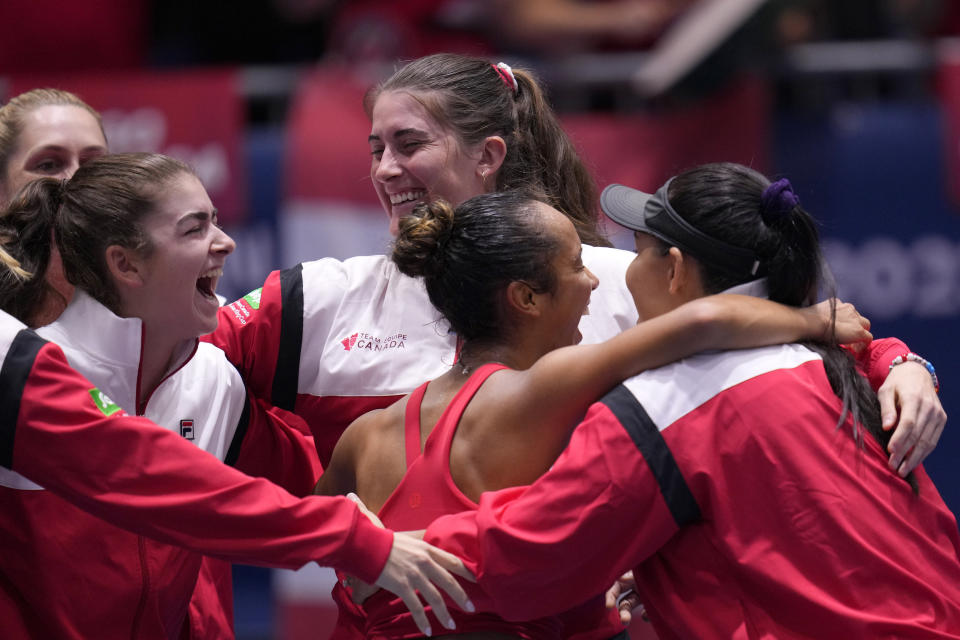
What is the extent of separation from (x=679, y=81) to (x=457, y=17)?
3.65 ft

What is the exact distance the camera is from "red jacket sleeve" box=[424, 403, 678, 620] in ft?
6.83

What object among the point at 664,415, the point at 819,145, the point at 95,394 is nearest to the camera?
the point at 664,415

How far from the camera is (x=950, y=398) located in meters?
4.96

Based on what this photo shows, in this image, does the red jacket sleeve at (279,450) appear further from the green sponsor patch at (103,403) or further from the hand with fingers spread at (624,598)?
the hand with fingers spread at (624,598)

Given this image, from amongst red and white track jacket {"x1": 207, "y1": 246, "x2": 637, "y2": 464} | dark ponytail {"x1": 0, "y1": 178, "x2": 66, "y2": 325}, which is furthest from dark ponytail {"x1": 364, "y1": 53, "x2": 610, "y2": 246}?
dark ponytail {"x1": 0, "y1": 178, "x2": 66, "y2": 325}

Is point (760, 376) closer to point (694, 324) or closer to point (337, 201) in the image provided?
point (694, 324)

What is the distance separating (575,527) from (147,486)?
0.70 metres

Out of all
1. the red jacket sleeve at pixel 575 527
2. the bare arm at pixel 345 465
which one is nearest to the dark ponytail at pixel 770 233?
the red jacket sleeve at pixel 575 527

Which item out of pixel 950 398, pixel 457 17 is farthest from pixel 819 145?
pixel 457 17

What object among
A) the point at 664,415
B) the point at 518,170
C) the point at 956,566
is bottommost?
the point at 956,566

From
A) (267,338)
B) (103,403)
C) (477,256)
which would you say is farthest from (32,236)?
(477,256)

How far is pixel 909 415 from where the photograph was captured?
2.19 m

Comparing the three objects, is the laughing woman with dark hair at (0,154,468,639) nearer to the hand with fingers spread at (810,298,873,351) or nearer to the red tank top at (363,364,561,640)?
the red tank top at (363,364,561,640)

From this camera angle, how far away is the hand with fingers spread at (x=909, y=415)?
215 cm
